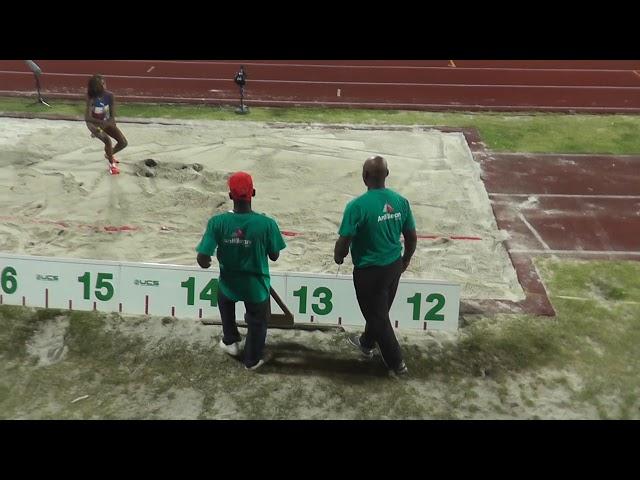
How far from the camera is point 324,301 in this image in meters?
5.92

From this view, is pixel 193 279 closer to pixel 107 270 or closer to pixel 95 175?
pixel 107 270

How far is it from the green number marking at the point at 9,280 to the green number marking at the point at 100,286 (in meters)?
0.61

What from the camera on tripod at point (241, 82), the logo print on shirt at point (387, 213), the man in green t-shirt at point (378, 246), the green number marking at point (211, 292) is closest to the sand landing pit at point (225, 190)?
the camera on tripod at point (241, 82)

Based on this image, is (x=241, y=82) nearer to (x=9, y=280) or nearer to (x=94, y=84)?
(x=94, y=84)

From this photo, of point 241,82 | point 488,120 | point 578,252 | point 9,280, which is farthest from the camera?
point 488,120


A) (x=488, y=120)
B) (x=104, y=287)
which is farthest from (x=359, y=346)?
(x=488, y=120)

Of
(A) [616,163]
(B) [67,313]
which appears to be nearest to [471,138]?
(A) [616,163]

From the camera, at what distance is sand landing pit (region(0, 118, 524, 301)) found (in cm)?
703

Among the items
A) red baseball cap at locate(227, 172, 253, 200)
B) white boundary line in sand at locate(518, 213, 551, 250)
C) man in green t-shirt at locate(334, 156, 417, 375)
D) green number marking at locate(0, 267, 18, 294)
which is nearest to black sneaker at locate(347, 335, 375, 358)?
man in green t-shirt at locate(334, 156, 417, 375)

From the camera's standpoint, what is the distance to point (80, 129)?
10273mm

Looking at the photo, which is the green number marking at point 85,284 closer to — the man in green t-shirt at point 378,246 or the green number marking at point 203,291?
the green number marking at point 203,291

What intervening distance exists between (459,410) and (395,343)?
69cm

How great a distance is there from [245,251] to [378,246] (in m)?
0.98

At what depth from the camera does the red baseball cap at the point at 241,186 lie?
4.83 m
